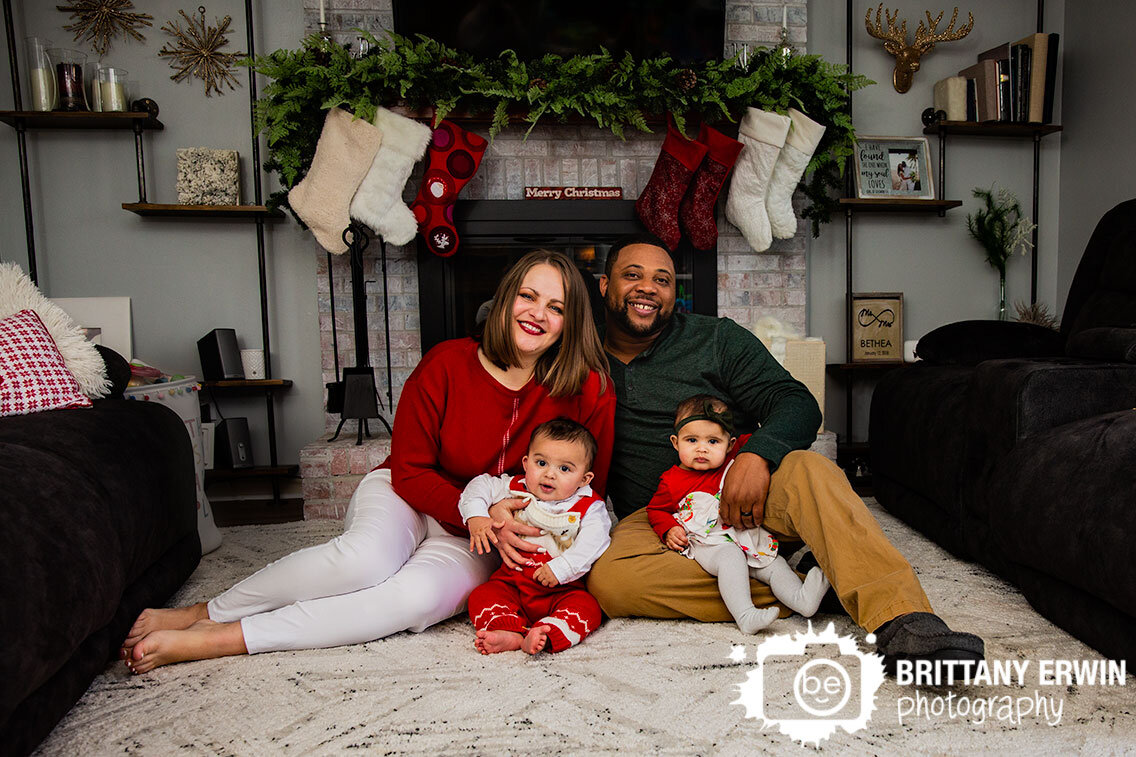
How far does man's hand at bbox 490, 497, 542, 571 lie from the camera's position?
1.44 m

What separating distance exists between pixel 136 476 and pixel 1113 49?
12.4ft

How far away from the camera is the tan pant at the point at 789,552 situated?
1.28 metres

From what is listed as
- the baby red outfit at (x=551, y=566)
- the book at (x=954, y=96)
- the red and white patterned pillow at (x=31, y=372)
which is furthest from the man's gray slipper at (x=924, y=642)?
the book at (x=954, y=96)

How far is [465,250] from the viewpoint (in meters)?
2.97

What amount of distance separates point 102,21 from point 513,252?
72.5 inches

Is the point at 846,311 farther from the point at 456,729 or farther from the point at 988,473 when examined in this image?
the point at 456,729

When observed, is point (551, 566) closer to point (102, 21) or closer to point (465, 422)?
point (465, 422)

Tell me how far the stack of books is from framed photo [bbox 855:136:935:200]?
20cm

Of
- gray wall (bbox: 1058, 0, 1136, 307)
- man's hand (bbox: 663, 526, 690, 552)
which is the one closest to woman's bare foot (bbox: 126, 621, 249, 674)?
man's hand (bbox: 663, 526, 690, 552)

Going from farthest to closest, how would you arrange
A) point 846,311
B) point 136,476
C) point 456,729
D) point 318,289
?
point 846,311 → point 318,289 → point 136,476 → point 456,729

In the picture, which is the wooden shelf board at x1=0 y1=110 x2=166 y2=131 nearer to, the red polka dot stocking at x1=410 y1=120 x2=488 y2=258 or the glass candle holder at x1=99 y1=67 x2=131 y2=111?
the glass candle holder at x1=99 y1=67 x2=131 y2=111

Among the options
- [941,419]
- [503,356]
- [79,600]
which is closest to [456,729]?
[79,600]

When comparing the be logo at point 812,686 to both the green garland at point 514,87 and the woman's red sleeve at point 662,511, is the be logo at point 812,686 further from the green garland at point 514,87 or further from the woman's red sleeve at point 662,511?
the green garland at point 514,87

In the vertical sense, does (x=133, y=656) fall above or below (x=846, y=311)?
below
